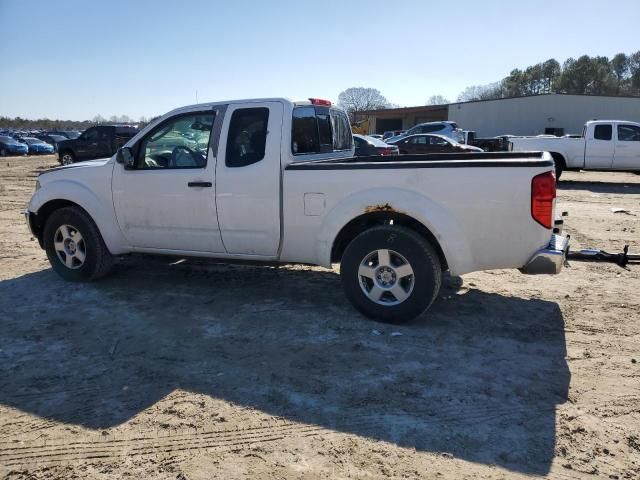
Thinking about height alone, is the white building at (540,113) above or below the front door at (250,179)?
above

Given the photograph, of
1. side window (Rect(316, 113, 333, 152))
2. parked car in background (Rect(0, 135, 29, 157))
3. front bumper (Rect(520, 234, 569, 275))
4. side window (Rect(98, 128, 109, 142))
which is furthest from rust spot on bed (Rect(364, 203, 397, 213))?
parked car in background (Rect(0, 135, 29, 157))

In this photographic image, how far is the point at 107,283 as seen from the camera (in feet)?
19.2

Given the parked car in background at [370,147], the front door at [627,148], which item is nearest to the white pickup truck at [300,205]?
the parked car in background at [370,147]

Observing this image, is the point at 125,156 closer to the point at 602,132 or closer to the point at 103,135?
the point at 602,132

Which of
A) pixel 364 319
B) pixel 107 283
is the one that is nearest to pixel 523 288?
pixel 364 319

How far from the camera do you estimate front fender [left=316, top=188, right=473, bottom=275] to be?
419 centimetres

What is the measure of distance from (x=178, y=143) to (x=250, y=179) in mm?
1049

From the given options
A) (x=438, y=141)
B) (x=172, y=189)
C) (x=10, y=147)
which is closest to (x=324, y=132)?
(x=172, y=189)

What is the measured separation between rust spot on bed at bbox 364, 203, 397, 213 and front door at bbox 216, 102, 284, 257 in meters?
0.88

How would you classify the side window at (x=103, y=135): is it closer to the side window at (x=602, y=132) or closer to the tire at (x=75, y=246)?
the tire at (x=75, y=246)

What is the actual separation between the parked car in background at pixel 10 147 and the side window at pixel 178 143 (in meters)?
35.3

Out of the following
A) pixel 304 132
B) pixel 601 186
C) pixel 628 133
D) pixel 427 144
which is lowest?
pixel 601 186

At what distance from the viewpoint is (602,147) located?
16.2 m

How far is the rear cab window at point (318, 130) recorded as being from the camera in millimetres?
5055
